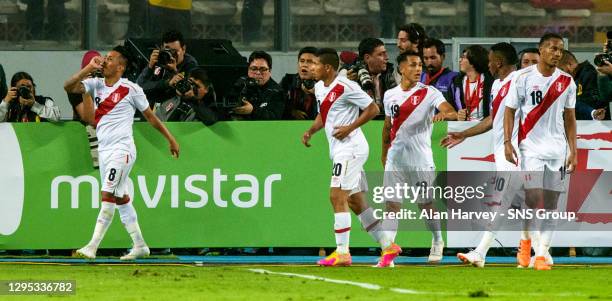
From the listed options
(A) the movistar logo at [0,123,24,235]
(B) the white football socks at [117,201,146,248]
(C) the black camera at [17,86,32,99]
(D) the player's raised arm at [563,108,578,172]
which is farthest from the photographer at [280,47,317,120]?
(D) the player's raised arm at [563,108,578,172]

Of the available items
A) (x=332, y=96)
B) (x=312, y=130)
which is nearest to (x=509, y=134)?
(x=332, y=96)

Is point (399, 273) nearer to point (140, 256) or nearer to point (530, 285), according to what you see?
point (530, 285)

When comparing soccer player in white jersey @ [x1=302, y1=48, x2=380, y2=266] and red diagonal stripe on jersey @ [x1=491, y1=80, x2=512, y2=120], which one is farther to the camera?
red diagonal stripe on jersey @ [x1=491, y1=80, x2=512, y2=120]

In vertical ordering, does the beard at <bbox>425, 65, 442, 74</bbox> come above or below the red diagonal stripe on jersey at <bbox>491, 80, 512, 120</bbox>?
above

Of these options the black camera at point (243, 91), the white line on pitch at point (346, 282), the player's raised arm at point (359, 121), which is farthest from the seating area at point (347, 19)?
the white line on pitch at point (346, 282)

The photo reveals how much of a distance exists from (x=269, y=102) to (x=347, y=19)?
18.8 ft

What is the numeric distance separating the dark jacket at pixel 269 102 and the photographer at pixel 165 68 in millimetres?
818

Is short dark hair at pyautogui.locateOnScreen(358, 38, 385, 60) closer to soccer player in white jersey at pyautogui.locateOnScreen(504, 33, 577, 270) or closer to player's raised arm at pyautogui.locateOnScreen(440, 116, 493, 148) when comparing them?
player's raised arm at pyautogui.locateOnScreen(440, 116, 493, 148)

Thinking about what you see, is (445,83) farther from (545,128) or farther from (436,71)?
(545,128)

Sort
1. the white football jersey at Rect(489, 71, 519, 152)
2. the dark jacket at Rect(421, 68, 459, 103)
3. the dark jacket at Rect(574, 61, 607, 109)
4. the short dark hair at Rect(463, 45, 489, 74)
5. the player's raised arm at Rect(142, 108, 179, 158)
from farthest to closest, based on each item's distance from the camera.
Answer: the dark jacket at Rect(574, 61, 607, 109), the dark jacket at Rect(421, 68, 459, 103), the short dark hair at Rect(463, 45, 489, 74), the player's raised arm at Rect(142, 108, 179, 158), the white football jersey at Rect(489, 71, 519, 152)

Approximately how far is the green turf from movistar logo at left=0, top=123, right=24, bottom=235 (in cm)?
159

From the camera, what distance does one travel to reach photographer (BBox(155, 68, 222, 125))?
56.8 feet

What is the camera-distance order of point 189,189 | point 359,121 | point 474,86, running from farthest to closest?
1. point 474,86
2. point 189,189
3. point 359,121

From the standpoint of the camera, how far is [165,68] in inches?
694
